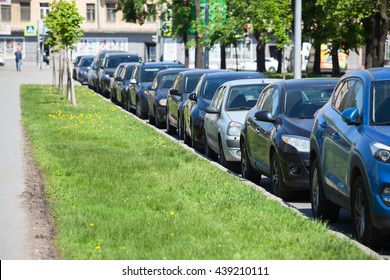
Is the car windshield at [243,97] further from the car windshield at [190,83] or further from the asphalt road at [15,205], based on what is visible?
the car windshield at [190,83]

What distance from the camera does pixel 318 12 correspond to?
62.3 metres

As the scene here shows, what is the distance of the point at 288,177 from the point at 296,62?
47.1 feet

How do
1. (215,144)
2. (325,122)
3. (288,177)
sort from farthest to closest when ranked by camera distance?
(215,144) < (288,177) < (325,122)

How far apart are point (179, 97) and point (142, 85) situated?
28.1 feet

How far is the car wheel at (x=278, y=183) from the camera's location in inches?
620

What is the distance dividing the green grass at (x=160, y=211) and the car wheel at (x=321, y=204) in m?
0.32

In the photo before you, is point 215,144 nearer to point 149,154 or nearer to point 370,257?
point 149,154

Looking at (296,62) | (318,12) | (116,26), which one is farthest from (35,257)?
(116,26)

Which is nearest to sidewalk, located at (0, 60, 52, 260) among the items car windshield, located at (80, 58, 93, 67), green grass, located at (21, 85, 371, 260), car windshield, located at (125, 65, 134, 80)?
green grass, located at (21, 85, 371, 260)

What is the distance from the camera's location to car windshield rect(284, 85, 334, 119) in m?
16.8

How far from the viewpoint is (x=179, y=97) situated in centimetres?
2791

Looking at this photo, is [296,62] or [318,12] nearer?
[296,62]

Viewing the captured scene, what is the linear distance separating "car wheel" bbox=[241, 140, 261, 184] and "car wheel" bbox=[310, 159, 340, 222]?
4.16 meters

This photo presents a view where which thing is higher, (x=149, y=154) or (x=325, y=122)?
(x=325, y=122)
